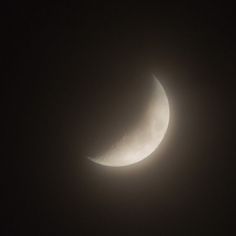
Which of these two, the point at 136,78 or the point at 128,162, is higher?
the point at 136,78

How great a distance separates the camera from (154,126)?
7312 millimetres

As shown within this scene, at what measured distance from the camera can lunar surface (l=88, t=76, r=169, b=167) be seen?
23.9 feet

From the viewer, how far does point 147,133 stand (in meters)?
7.27

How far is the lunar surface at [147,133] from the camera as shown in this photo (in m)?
7.29

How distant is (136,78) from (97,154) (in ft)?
3.21

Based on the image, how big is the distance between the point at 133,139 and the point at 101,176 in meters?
0.93

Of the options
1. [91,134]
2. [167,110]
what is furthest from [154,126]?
[91,134]

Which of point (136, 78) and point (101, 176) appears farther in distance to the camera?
point (101, 176)

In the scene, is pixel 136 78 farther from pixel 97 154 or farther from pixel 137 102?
pixel 97 154

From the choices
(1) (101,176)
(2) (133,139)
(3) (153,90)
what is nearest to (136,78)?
(3) (153,90)

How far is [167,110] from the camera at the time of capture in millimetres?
7375

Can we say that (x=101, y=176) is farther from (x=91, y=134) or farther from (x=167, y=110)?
(x=167, y=110)

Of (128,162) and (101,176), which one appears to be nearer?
(128,162)

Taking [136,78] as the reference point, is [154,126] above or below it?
below
